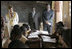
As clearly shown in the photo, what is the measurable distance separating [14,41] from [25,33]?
34 centimetres

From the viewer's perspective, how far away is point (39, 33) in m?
2.15

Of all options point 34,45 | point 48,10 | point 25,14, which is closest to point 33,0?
point 25,14

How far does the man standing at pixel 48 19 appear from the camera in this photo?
2.23 metres

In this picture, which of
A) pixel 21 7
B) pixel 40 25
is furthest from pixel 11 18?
pixel 40 25

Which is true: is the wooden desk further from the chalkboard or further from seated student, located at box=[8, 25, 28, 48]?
the chalkboard

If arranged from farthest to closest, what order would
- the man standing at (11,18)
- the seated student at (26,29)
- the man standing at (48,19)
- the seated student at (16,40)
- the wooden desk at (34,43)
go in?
1. the man standing at (48,19)
2. the man standing at (11,18)
3. the seated student at (26,29)
4. the wooden desk at (34,43)
5. the seated student at (16,40)

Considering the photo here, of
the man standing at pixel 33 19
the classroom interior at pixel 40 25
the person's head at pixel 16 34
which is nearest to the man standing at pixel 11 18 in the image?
the classroom interior at pixel 40 25

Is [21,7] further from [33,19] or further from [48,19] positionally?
[48,19]

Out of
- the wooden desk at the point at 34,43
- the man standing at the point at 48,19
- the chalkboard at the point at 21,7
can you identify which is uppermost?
the chalkboard at the point at 21,7

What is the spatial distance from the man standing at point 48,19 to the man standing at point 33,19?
128mm

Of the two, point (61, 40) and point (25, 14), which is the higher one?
point (25, 14)

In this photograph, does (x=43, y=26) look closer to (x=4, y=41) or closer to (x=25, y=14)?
(x=25, y=14)

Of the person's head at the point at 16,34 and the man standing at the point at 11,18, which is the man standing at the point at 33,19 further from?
the person's head at the point at 16,34

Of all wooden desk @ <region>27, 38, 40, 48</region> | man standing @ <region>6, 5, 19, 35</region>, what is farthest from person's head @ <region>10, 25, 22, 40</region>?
man standing @ <region>6, 5, 19, 35</region>
